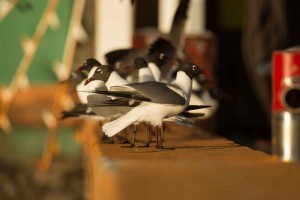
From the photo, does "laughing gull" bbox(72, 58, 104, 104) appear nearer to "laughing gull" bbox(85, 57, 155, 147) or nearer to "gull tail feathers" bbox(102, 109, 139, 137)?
"laughing gull" bbox(85, 57, 155, 147)

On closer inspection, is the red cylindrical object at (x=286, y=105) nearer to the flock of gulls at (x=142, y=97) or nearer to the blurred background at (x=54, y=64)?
the flock of gulls at (x=142, y=97)

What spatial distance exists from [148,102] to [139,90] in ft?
0.24

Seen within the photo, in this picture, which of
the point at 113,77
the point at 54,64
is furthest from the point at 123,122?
the point at 54,64

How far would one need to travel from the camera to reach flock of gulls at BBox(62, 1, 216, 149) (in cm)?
261

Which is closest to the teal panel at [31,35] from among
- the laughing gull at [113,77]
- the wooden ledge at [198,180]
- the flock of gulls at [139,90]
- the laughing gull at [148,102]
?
the flock of gulls at [139,90]

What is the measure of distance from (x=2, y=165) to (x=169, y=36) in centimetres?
218

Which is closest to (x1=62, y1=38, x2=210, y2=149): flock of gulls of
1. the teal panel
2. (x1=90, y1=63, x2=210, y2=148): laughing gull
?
(x1=90, y1=63, x2=210, y2=148): laughing gull

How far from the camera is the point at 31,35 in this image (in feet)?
18.8

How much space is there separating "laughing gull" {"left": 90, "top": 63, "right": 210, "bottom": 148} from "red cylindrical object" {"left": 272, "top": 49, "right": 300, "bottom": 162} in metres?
0.47

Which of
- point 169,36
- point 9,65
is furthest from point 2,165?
point 169,36

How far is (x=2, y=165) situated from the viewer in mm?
5770

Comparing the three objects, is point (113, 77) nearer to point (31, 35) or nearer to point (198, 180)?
point (198, 180)

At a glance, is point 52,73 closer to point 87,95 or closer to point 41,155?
point 41,155

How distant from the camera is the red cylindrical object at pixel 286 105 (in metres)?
3.03
